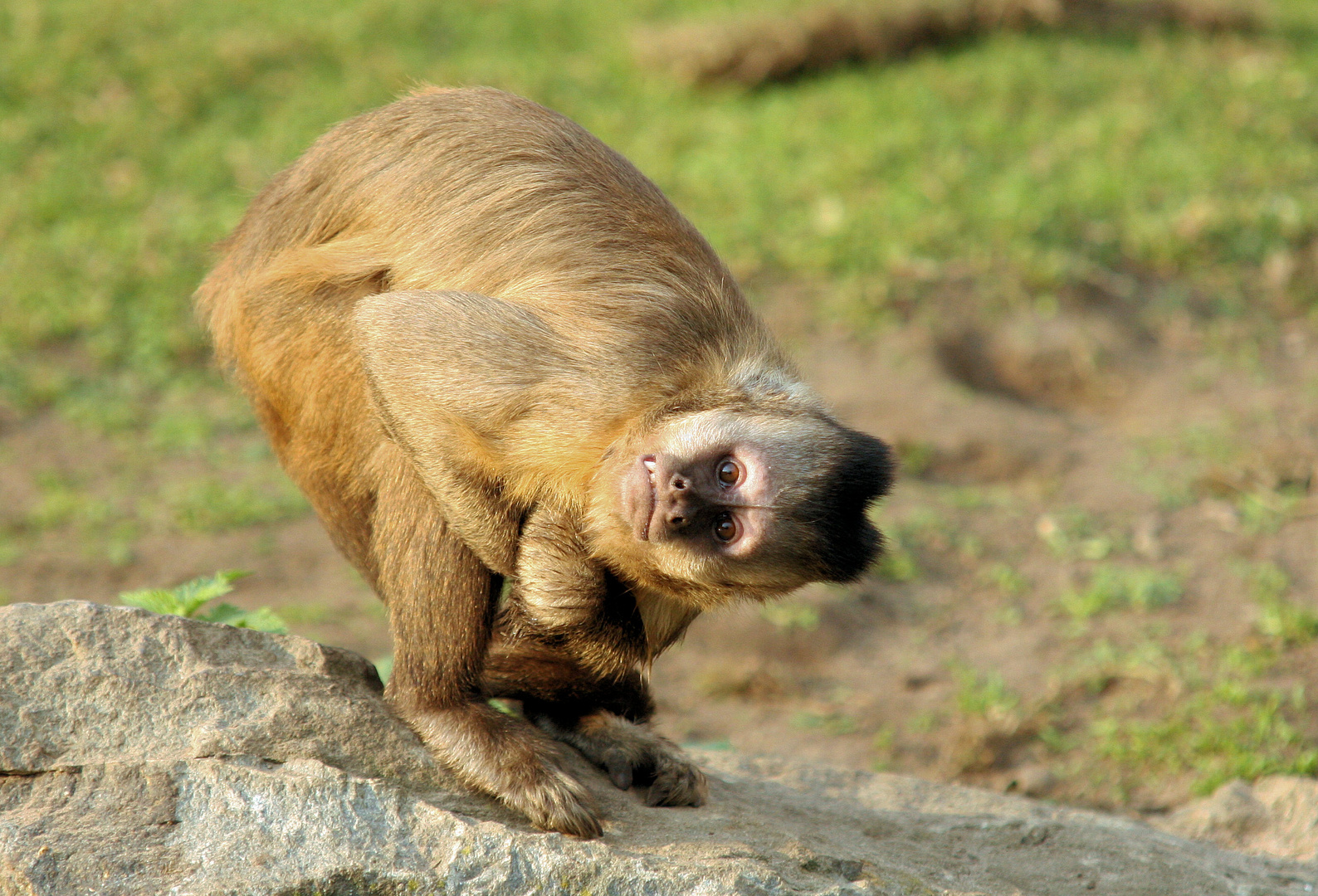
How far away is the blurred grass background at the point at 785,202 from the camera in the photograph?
607 cm

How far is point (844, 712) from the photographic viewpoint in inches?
220

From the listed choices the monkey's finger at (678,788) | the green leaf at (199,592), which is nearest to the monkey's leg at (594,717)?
the monkey's finger at (678,788)

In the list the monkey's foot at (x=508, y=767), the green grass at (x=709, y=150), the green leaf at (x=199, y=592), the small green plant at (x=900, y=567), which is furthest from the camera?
the green grass at (x=709, y=150)

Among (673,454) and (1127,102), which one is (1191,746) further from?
(1127,102)

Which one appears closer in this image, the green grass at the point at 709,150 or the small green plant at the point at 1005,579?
the small green plant at the point at 1005,579

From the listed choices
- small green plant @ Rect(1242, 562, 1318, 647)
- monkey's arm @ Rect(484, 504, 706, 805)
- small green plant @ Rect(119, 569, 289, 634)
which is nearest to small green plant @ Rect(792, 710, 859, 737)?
monkey's arm @ Rect(484, 504, 706, 805)

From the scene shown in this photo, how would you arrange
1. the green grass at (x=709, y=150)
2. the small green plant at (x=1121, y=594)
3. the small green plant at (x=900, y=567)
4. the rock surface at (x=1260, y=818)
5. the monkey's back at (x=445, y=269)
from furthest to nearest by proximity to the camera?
the green grass at (x=709, y=150) < the small green plant at (x=900, y=567) < the small green plant at (x=1121, y=594) < the rock surface at (x=1260, y=818) < the monkey's back at (x=445, y=269)

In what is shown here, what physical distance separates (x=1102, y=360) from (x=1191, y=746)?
3.09 m

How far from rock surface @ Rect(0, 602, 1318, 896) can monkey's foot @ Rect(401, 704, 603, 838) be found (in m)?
0.04

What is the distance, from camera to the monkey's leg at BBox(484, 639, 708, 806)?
3699 mm

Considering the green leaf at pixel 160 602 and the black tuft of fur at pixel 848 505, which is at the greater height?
the black tuft of fur at pixel 848 505

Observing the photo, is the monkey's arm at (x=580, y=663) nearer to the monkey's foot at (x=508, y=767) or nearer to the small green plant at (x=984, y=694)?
the monkey's foot at (x=508, y=767)

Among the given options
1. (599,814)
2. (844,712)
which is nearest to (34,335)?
(844,712)

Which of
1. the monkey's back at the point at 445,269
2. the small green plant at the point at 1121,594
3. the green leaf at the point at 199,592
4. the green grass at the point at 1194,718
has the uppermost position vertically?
the monkey's back at the point at 445,269
